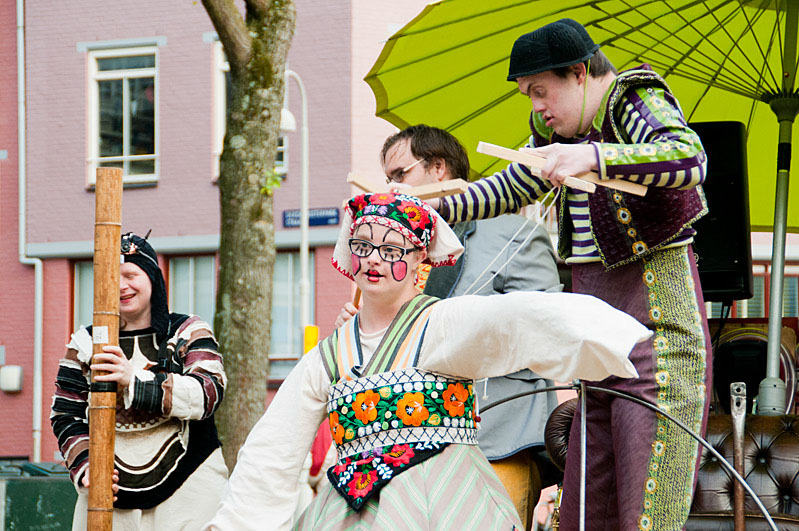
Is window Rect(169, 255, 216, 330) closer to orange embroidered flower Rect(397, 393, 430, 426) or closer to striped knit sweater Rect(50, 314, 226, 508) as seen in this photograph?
striped knit sweater Rect(50, 314, 226, 508)

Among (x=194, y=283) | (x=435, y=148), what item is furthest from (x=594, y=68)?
(x=194, y=283)

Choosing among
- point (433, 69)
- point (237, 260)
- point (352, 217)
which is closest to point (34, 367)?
point (237, 260)

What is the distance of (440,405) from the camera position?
8.94ft

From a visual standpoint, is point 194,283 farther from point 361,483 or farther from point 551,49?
point 551,49

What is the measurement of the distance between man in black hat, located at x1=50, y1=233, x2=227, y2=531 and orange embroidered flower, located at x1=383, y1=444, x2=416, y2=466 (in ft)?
4.04

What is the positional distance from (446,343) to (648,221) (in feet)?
1.80

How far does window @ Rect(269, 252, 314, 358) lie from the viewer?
15.9m

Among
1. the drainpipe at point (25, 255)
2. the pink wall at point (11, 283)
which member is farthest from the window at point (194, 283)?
the pink wall at point (11, 283)

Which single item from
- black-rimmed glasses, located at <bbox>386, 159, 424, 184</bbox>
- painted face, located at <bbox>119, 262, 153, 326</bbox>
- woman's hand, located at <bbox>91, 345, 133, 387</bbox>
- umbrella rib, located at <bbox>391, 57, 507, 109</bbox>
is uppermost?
umbrella rib, located at <bbox>391, 57, 507, 109</bbox>

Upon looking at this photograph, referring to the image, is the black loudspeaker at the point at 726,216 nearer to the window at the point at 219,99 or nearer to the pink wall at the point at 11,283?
the window at the point at 219,99

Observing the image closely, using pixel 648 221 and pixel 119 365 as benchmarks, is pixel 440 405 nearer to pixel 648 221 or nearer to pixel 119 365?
pixel 648 221

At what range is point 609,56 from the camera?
4.23 m

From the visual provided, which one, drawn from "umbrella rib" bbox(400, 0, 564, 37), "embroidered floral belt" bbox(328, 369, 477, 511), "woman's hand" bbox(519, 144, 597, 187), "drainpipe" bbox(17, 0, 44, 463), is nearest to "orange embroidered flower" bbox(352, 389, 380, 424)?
"embroidered floral belt" bbox(328, 369, 477, 511)

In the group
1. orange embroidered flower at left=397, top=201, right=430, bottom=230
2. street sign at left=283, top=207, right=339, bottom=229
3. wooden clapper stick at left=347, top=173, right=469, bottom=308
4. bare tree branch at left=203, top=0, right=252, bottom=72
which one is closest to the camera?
orange embroidered flower at left=397, top=201, right=430, bottom=230
